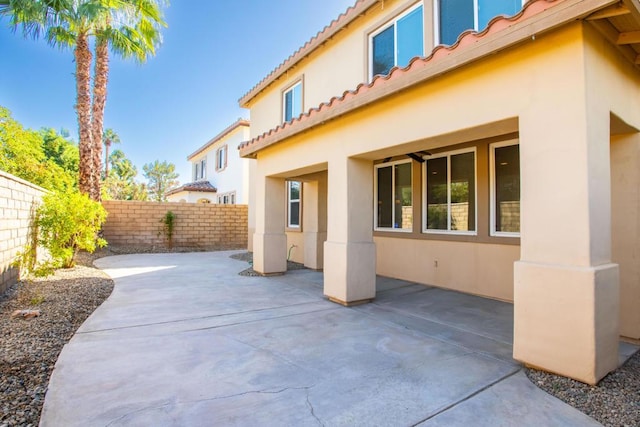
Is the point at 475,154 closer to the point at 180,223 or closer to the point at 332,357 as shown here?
the point at 332,357

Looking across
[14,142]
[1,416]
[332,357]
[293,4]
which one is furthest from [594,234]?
[14,142]

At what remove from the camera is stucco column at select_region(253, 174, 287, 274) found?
996 cm

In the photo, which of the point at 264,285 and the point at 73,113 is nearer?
the point at 264,285

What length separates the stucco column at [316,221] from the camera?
11227 millimetres

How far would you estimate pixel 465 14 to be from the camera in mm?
6969

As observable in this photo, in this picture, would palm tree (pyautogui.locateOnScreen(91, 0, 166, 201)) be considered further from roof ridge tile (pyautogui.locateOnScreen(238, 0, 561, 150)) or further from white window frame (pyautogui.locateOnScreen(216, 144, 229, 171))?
roof ridge tile (pyautogui.locateOnScreen(238, 0, 561, 150))

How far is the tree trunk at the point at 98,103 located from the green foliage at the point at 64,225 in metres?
4.21

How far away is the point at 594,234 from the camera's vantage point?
3.53 metres

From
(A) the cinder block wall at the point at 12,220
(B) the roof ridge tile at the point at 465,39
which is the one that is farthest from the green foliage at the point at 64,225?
(B) the roof ridge tile at the point at 465,39

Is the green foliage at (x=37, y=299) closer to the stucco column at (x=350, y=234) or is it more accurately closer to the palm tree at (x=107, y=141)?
the stucco column at (x=350, y=234)

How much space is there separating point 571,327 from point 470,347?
1376 millimetres

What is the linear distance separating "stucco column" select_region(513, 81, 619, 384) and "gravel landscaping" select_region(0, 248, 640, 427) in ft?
0.56

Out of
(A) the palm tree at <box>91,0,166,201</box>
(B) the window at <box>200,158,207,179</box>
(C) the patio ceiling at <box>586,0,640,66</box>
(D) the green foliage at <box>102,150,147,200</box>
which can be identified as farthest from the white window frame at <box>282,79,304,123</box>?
(D) the green foliage at <box>102,150,147,200</box>

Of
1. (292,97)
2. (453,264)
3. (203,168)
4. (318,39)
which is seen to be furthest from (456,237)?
(203,168)
